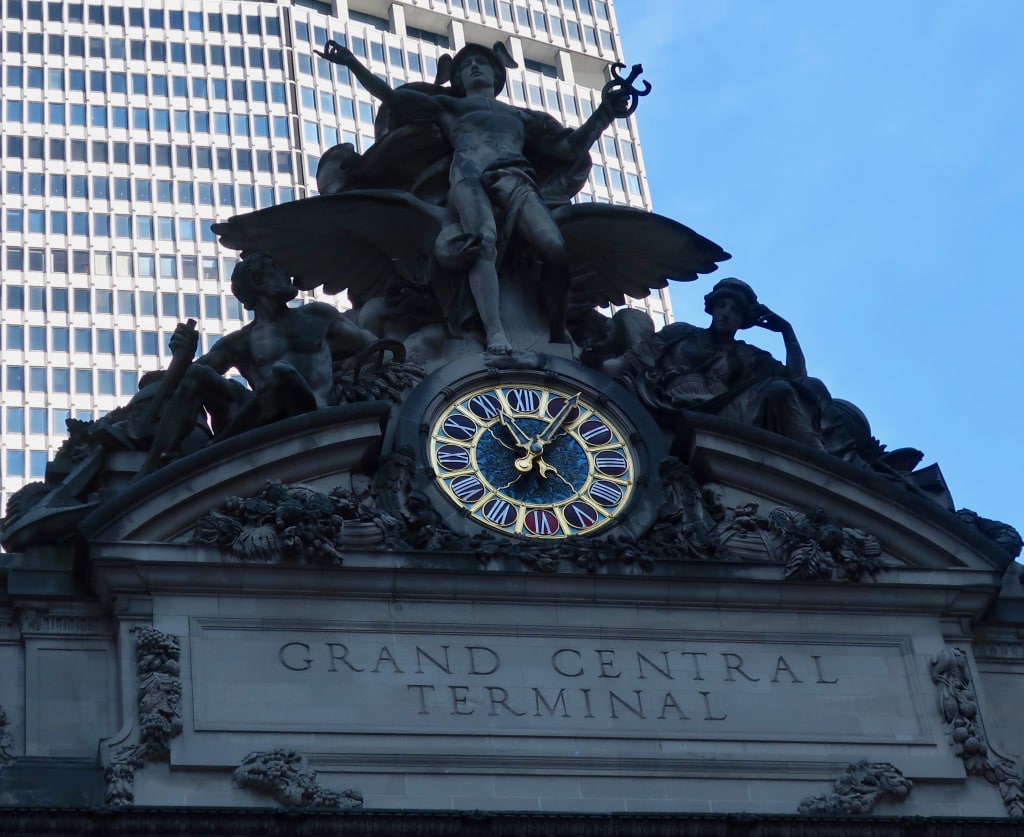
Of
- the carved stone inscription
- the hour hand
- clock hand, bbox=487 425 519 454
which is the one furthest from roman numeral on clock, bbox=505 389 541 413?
the carved stone inscription

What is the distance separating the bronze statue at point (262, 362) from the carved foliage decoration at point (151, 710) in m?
2.45

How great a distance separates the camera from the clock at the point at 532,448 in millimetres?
31078

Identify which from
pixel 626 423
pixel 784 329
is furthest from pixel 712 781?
pixel 784 329

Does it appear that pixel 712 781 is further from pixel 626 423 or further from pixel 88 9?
pixel 88 9

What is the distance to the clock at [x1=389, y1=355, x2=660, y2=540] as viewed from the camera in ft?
102

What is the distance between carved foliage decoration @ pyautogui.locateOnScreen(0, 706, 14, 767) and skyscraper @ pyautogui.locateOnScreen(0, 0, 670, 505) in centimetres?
3589

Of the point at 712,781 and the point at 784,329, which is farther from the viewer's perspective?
the point at 784,329

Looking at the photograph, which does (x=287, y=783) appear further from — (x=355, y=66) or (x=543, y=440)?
(x=355, y=66)

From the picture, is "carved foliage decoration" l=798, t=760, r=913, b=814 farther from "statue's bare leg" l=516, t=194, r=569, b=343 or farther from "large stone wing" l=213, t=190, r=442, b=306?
"large stone wing" l=213, t=190, r=442, b=306

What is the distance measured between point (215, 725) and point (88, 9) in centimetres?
4803

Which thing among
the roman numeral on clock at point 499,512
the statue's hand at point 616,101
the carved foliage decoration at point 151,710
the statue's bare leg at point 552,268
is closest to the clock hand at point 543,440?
the roman numeral on clock at point 499,512

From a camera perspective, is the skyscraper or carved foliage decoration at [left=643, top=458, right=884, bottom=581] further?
the skyscraper

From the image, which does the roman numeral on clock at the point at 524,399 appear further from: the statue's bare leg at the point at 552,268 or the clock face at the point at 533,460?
the statue's bare leg at the point at 552,268

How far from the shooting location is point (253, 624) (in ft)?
96.8
